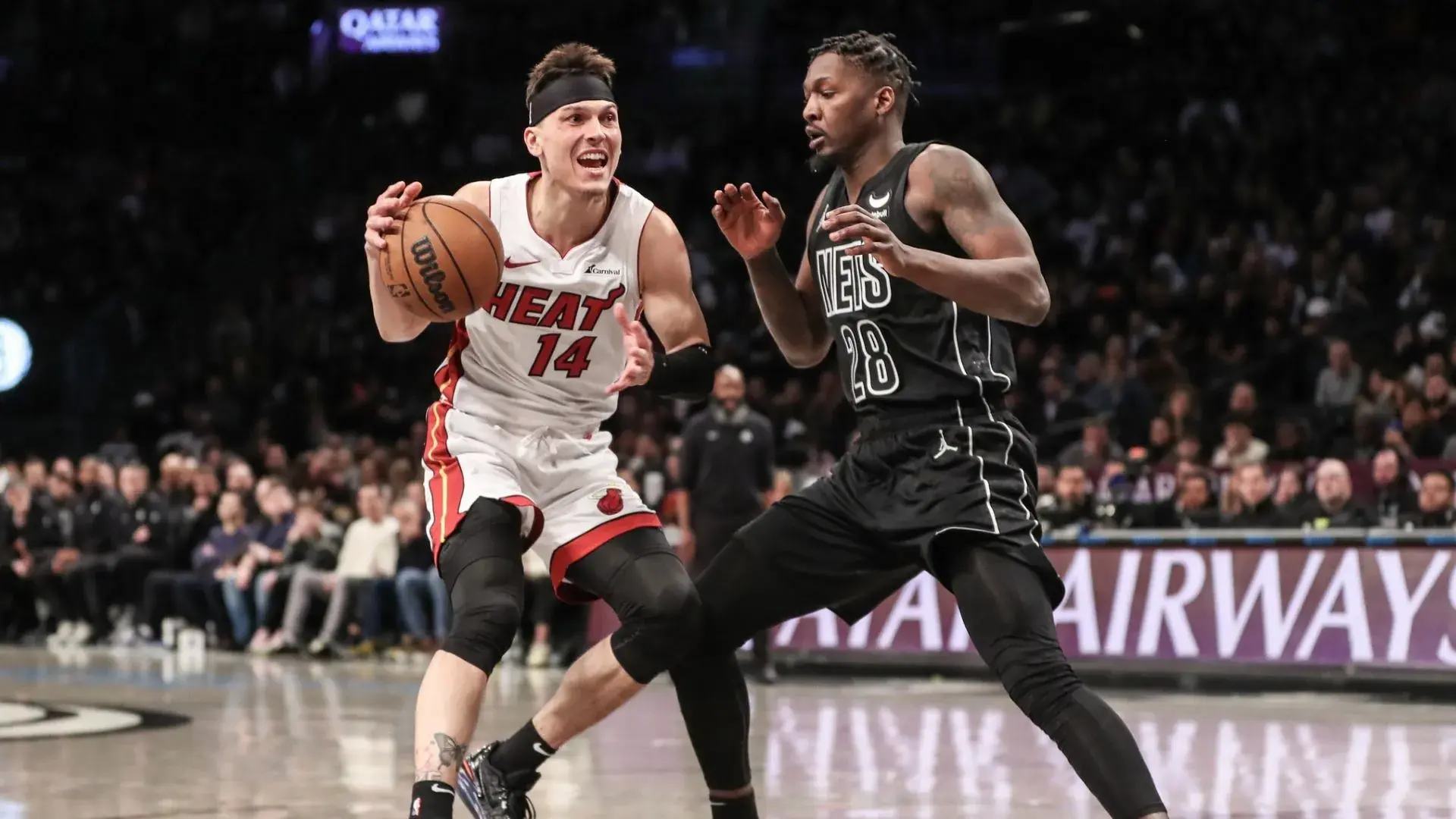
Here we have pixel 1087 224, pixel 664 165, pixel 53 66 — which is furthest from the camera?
pixel 53 66

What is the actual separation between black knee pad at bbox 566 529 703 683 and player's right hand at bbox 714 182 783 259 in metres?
0.88

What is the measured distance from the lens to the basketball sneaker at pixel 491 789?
17.5 ft

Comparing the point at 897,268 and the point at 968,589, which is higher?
the point at 897,268

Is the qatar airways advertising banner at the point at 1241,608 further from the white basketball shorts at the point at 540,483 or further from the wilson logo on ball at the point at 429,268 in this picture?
the wilson logo on ball at the point at 429,268

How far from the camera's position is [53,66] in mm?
28156

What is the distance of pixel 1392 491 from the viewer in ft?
39.2

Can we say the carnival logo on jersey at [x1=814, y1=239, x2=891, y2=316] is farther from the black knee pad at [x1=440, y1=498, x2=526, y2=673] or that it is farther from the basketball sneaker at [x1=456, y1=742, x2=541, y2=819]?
the basketball sneaker at [x1=456, y1=742, x2=541, y2=819]

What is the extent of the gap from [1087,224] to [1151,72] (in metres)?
3.11

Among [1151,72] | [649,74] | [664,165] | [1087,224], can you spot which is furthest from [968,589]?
[649,74]

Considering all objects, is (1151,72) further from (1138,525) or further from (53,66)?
(53,66)

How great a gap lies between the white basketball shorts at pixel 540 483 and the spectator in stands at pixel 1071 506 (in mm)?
7403

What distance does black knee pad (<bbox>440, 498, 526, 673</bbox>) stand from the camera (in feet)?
16.7

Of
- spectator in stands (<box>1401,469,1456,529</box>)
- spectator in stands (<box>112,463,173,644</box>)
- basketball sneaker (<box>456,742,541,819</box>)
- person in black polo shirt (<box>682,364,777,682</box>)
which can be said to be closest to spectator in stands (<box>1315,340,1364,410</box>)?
spectator in stands (<box>1401,469,1456,529</box>)

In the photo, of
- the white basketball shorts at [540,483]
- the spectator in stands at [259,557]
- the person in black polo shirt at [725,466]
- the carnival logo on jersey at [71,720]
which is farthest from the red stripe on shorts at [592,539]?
the spectator in stands at [259,557]
